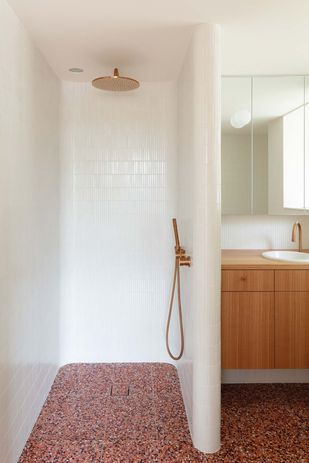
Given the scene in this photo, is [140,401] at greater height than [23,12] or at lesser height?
lesser

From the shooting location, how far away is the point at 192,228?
95.0 inches

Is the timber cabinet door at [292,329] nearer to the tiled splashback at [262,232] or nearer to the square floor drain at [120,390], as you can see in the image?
the tiled splashback at [262,232]

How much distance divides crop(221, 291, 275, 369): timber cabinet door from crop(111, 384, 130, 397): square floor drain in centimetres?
73

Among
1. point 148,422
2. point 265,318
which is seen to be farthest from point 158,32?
point 148,422

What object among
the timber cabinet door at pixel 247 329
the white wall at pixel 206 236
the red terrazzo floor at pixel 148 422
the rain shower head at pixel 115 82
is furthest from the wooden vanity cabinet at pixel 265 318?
the rain shower head at pixel 115 82

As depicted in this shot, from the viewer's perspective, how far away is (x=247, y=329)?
2.82 m

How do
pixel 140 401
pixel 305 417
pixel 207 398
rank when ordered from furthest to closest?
pixel 140 401, pixel 305 417, pixel 207 398

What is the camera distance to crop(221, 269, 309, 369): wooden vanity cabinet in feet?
9.23

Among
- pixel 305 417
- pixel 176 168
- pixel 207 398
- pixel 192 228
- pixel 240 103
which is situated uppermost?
pixel 240 103

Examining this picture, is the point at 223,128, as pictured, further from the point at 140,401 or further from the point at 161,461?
the point at 161,461

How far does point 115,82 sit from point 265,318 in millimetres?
1849

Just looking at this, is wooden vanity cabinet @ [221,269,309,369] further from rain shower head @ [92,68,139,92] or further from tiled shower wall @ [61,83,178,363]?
rain shower head @ [92,68,139,92]

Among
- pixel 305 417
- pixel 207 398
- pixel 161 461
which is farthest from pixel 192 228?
pixel 305 417

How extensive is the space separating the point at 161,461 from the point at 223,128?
2.26 m
